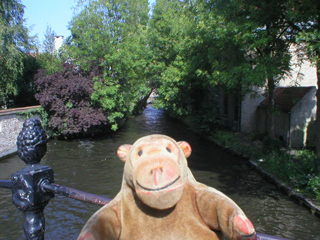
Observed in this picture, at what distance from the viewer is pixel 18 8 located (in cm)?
2086

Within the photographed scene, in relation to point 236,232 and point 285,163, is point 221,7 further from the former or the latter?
point 236,232

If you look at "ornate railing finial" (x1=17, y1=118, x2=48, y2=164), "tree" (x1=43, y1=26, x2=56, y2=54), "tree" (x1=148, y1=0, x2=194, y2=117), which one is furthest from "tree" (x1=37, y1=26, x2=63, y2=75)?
"ornate railing finial" (x1=17, y1=118, x2=48, y2=164)

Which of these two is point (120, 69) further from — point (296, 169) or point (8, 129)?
point (296, 169)

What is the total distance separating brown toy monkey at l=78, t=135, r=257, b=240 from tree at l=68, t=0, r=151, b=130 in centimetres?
1868

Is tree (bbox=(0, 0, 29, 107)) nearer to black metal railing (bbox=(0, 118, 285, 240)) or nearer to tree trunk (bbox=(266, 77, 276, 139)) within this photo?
tree trunk (bbox=(266, 77, 276, 139))

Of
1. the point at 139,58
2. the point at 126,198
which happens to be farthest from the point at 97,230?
the point at 139,58

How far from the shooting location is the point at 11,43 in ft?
63.7

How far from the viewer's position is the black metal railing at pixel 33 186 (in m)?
1.91

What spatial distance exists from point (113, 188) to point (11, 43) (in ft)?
44.6

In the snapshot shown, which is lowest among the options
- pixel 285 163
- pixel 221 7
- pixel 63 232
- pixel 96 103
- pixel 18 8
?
pixel 63 232

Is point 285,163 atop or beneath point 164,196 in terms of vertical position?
beneath

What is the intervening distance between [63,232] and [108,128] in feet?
52.5

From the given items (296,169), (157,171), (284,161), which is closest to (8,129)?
(284,161)

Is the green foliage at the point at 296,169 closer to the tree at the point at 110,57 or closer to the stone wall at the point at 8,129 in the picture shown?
the tree at the point at 110,57
